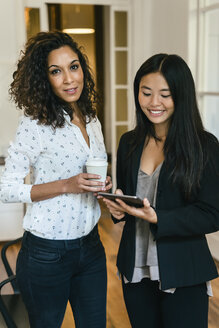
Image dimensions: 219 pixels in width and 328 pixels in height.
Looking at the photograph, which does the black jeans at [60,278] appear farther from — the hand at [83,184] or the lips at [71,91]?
the lips at [71,91]

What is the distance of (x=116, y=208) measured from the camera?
1278 mm

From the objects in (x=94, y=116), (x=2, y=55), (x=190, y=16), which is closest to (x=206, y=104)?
(x=190, y=16)

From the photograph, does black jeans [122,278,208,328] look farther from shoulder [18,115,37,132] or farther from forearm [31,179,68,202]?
shoulder [18,115,37,132]

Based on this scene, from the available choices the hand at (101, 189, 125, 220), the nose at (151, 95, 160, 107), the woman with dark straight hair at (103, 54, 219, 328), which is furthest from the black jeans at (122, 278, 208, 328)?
the nose at (151, 95, 160, 107)

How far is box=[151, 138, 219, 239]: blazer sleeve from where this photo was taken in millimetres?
1220

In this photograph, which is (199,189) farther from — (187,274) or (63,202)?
(63,202)

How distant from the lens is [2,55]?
3719mm

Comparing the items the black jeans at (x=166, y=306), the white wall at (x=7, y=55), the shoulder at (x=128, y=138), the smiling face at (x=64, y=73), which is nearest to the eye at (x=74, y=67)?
the smiling face at (x=64, y=73)

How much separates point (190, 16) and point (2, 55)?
1808mm

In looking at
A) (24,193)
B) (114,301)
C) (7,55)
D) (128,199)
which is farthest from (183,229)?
(7,55)

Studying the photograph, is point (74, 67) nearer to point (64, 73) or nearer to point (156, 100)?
point (64, 73)

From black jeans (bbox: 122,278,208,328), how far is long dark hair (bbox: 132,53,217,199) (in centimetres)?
34

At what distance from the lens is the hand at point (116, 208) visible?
4.16 ft

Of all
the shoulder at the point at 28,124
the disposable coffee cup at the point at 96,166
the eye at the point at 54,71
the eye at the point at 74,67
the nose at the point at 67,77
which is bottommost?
the disposable coffee cup at the point at 96,166
